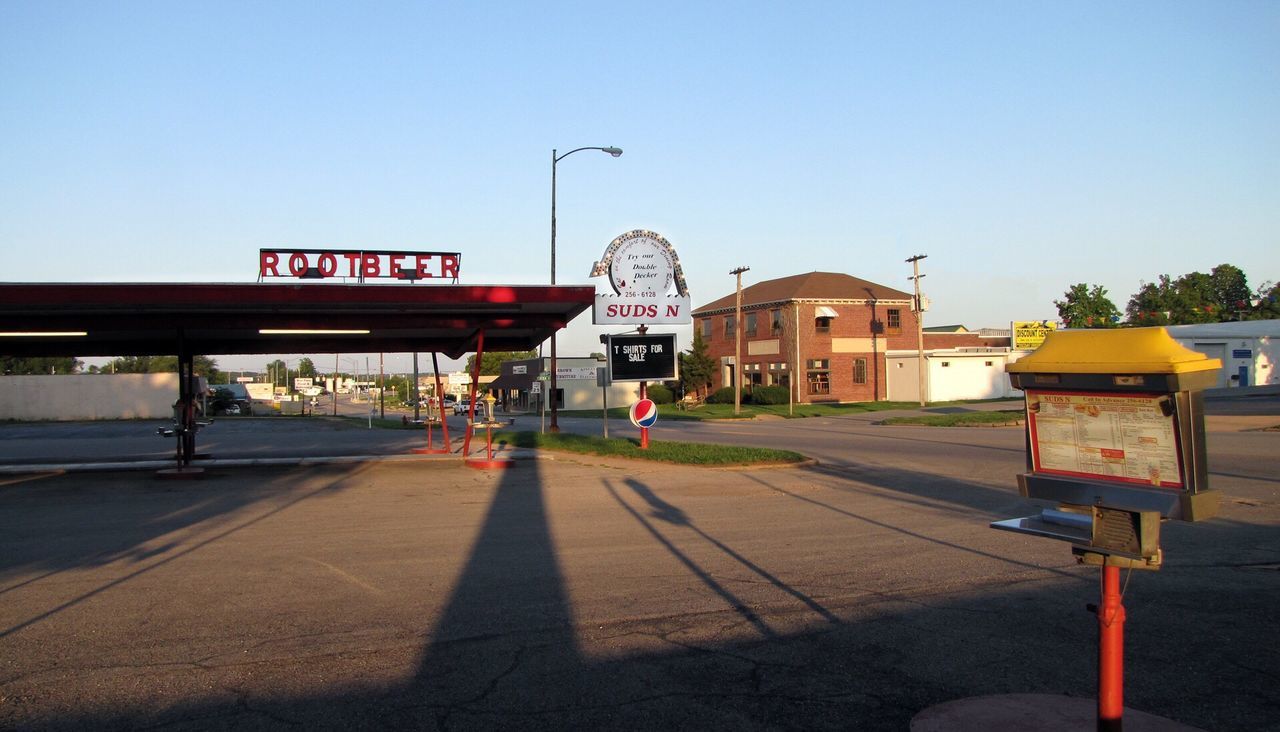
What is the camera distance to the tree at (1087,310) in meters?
43.3

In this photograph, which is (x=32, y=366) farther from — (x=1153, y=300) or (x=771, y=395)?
(x=1153, y=300)

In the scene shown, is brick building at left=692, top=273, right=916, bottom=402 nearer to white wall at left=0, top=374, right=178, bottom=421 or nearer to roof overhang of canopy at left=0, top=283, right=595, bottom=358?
roof overhang of canopy at left=0, top=283, right=595, bottom=358

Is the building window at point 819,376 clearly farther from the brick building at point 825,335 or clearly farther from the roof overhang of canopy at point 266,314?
the roof overhang of canopy at point 266,314

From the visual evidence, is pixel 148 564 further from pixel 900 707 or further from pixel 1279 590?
pixel 1279 590

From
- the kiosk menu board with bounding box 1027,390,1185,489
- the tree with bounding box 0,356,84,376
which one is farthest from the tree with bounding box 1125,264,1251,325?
the tree with bounding box 0,356,84,376

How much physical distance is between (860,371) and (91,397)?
5371cm

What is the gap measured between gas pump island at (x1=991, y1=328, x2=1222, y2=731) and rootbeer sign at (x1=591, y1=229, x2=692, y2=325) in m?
17.7

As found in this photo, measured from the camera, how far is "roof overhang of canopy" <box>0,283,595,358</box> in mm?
17469

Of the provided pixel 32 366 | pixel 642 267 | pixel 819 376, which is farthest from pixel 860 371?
pixel 32 366

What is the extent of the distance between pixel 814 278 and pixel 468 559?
56381 mm

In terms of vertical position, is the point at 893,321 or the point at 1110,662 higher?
the point at 893,321

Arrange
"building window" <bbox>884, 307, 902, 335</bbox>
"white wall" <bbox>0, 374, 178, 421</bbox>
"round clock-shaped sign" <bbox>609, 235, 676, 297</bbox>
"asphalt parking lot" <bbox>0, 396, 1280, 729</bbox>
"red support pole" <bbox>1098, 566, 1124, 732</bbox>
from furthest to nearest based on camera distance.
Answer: "white wall" <bbox>0, 374, 178, 421</bbox> < "building window" <bbox>884, 307, 902, 335</bbox> < "round clock-shaped sign" <bbox>609, 235, 676, 297</bbox> < "asphalt parking lot" <bbox>0, 396, 1280, 729</bbox> < "red support pole" <bbox>1098, 566, 1124, 732</bbox>

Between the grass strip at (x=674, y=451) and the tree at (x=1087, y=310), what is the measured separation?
25997mm

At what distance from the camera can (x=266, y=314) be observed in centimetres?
1997
